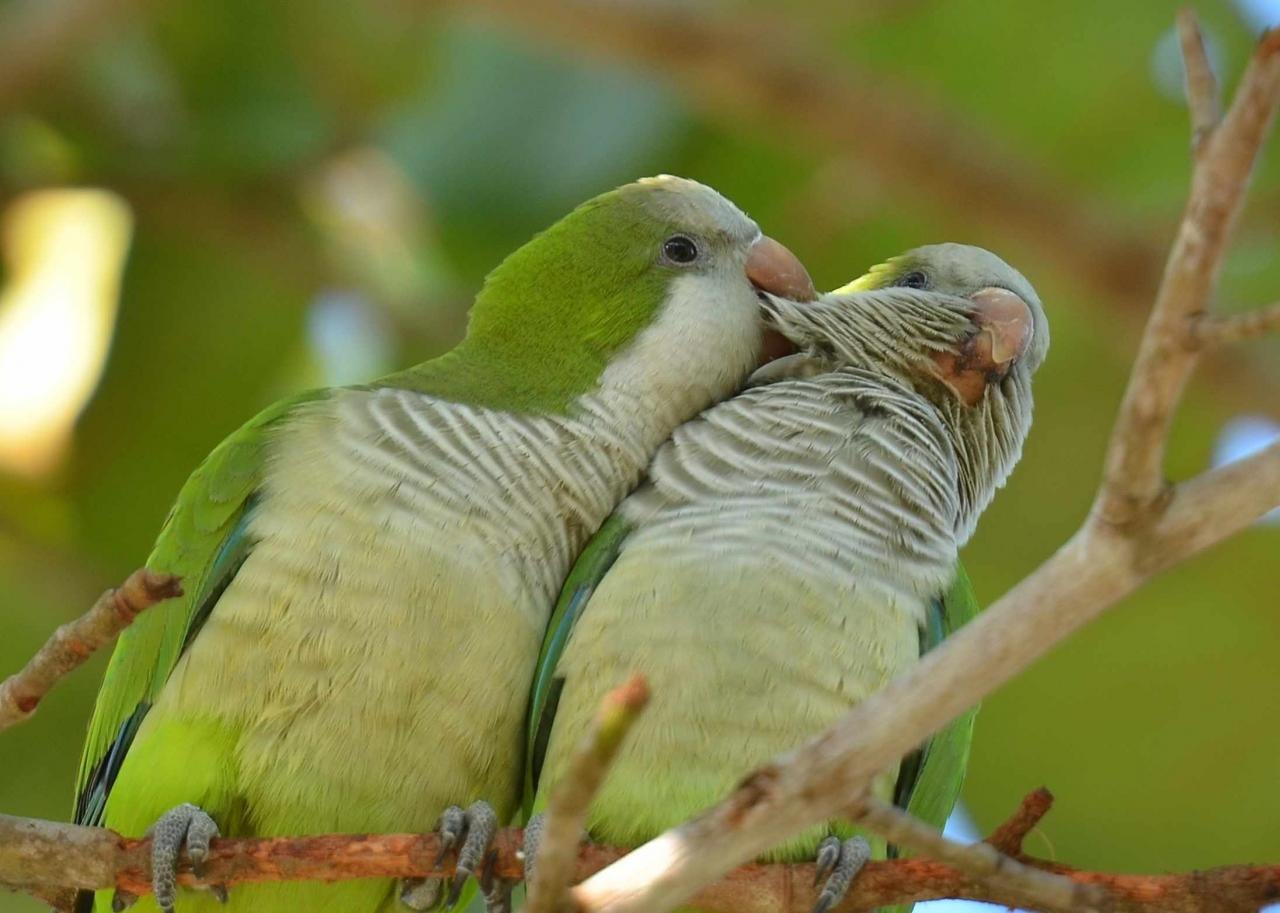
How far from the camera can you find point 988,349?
3881 millimetres

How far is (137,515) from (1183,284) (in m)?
5.76

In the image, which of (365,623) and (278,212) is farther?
(278,212)

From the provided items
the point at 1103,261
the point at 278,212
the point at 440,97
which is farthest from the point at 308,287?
the point at 1103,261

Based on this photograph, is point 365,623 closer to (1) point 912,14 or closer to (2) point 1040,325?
(2) point 1040,325

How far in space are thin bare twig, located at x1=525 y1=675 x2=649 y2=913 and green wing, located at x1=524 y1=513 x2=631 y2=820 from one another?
1205mm

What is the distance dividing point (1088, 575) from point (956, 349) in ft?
5.98

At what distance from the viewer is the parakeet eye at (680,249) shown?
404cm

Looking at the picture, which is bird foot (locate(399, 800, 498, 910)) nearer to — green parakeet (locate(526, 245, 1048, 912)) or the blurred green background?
green parakeet (locate(526, 245, 1048, 912))

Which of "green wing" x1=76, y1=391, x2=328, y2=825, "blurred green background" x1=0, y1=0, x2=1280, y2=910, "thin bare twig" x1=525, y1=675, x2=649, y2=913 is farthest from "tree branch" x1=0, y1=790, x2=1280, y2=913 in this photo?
"blurred green background" x1=0, y1=0, x2=1280, y2=910

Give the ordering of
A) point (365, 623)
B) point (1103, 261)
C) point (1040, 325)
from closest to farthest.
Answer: point (365, 623)
point (1040, 325)
point (1103, 261)

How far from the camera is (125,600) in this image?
241 cm

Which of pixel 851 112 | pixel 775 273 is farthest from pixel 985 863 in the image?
pixel 851 112

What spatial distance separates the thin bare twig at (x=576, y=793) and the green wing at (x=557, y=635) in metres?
1.21

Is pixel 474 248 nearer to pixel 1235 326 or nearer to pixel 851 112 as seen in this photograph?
pixel 851 112
